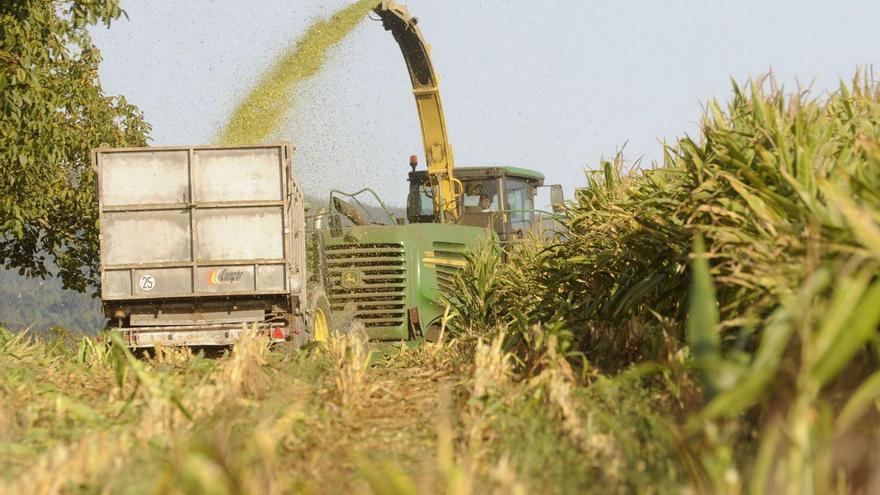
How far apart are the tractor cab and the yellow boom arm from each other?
270mm

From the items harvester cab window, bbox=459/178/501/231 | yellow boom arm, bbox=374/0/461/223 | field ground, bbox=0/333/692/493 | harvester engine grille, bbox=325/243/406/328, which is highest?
yellow boom arm, bbox=374/0/461/223

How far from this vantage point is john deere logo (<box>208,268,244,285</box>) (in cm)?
1223

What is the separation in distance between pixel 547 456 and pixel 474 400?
3.29 feet

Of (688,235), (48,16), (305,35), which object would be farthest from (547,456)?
(305,35)

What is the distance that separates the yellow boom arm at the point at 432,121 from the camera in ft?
54.9

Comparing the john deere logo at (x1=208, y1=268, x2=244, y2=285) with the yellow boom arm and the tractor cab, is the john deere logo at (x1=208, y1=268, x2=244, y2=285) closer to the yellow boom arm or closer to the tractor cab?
the yellow boom arm

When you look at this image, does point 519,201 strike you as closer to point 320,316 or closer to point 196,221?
point 320,316

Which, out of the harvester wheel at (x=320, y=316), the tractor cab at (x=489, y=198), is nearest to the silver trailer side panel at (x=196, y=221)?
the harvester wheel at (x=320, y=316)

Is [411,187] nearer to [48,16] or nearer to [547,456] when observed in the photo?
[48,16]

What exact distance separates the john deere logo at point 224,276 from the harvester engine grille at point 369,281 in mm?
2813

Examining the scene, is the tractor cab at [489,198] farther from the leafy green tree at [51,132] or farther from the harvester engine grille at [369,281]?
the leafy green tree at [51,132]

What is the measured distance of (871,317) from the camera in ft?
10.8

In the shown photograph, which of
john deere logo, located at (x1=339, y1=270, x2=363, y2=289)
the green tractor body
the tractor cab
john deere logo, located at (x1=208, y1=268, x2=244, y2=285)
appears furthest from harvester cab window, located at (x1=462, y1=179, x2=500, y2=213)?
john deere logo, located at (x1=208, y1=268, x2=244, y2=285)

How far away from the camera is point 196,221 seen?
12234mm
